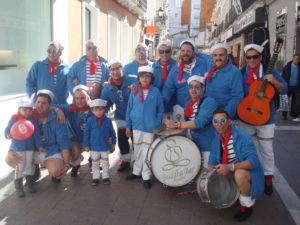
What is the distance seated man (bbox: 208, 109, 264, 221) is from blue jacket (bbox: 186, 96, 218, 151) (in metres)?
0.26

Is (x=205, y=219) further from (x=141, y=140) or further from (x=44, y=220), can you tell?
(x=44, y=220)

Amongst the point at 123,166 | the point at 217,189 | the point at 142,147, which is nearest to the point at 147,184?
the point at 142,147

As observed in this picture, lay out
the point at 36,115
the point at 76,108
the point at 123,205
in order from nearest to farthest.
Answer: the point at 123,205 → the point at 36,115 → the point at 76,108

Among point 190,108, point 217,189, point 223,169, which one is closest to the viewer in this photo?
point 223,169

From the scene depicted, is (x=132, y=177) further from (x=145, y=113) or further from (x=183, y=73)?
(x=183, y=73)

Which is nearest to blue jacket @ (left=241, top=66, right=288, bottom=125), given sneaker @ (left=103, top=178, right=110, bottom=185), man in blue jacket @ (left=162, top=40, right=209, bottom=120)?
Answer: man in blue jacket @ (left=162, top=40, right=209, bottom=120)

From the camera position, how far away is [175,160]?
4027 millimetres

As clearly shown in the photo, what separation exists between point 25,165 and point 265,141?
9.97 feet

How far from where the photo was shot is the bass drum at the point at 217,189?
142 inches

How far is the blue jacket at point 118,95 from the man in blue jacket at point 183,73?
0.61m

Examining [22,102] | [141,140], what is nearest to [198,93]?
[141,140]

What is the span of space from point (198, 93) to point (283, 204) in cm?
163

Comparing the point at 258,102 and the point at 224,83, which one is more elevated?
the point at 224,83

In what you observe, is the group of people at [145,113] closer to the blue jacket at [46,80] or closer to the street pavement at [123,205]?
the blue jacket at [46,80]
